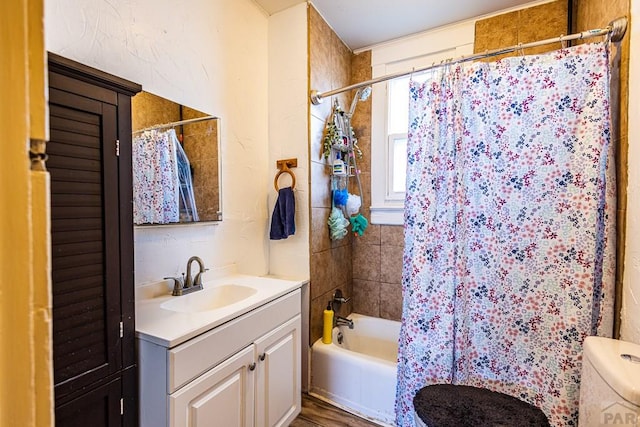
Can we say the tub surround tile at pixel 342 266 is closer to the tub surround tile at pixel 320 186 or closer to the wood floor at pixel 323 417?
the tub surround tile at pixel 320 186

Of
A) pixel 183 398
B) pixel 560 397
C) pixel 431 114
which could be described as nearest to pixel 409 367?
pixel 560 397

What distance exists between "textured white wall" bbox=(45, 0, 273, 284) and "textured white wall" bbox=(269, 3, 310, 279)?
2.5 inches

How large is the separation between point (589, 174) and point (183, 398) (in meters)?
1.83

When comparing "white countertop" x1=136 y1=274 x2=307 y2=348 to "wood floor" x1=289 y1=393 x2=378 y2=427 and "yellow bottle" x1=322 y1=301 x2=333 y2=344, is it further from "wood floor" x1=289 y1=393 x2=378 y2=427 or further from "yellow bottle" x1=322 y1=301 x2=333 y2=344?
"wood floor" x1=289 y1=393 x2=378 y2=427

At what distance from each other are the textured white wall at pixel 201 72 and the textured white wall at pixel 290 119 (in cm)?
6

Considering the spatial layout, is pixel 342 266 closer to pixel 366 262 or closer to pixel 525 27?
pixel 366 262

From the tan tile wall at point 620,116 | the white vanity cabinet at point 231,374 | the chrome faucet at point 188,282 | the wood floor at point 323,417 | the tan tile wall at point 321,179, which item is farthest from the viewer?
the tan tile wall at point 321,179

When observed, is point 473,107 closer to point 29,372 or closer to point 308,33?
point 308,33

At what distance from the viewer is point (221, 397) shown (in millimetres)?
1252

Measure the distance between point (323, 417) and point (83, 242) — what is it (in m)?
1.64

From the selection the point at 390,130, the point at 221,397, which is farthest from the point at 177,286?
the point at 390,130

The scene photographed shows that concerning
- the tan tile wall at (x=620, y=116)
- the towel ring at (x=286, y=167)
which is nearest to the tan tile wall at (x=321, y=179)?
the towel ring at (x=286, y=167)

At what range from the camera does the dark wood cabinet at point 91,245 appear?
2.85 feet

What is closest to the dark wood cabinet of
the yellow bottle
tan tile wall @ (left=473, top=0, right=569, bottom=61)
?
the yellow bottle
